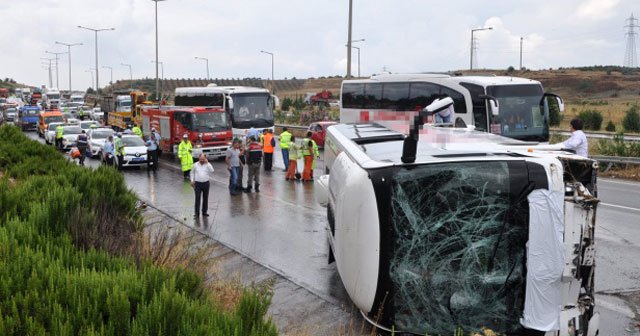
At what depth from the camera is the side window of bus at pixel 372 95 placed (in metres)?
26.6

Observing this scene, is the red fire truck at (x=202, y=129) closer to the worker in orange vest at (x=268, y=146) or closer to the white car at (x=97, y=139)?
the white car at (x=97, y=139)

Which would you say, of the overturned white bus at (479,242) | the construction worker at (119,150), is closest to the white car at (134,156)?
the construction worker at (119,150)

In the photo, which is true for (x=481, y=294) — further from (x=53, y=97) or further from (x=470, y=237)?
(x=53, y=97)

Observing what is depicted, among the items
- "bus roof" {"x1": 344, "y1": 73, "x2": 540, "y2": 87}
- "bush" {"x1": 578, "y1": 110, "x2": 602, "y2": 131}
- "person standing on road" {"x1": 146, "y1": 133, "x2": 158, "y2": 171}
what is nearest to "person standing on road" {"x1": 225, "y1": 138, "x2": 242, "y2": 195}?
"bus roof" {"x1": 344, "y1": 73, "x2": 540, "y2": 87}

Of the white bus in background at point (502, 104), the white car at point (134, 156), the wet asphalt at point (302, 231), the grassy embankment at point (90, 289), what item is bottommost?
the wet asphalt at point (302, 231)

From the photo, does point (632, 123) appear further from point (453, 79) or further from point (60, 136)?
point (60, 136)

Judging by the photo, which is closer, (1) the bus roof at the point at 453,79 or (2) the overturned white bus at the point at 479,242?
(2) the overturned white bus at the point at 479,242

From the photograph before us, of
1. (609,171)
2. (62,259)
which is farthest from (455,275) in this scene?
(609,171)

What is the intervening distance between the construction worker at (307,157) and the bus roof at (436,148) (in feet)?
40.7

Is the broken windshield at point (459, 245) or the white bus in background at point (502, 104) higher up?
the white bus in background at point (502, 104)

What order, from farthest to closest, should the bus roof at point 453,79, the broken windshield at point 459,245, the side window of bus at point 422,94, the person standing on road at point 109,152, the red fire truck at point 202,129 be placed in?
the red fire truck at point 202,129 → the person standing on road at point 109,152 → the side window of bus at point 422,94 → the bus roof at point 453,79 → the broken windshield at point 459,245

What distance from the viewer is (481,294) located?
22.3ft

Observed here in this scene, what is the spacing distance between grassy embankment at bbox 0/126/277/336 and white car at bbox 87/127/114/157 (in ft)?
84.4

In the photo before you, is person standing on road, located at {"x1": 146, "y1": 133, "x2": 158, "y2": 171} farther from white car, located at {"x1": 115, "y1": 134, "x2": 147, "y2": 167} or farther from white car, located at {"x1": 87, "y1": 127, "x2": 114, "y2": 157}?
white car, located at {"x1": 87, "y1": 127, "x2": 114, "y2": 157}
